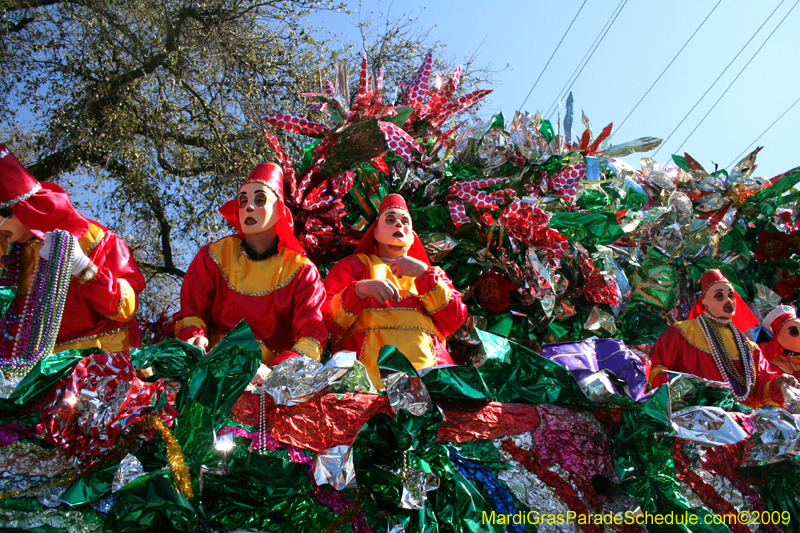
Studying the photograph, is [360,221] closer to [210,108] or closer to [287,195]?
[287,195]

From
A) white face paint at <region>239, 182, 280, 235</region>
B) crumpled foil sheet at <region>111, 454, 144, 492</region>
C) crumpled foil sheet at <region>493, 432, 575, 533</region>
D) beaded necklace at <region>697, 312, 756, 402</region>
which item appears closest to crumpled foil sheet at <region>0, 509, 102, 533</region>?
crumpled foil sheet at <region>111, 454, 144, 492</region>

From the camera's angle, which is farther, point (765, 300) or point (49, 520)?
point (765, 300)

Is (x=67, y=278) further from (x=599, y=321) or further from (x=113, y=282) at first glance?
(x=599, y=321)

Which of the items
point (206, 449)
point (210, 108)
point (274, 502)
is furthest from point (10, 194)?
point (210, 108)

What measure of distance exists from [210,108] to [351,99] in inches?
102

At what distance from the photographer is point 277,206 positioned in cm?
271

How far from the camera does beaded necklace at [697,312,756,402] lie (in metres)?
3.22

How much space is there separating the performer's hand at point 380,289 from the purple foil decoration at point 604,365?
57 cm

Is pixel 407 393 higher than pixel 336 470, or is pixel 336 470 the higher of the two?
pixel 407 393

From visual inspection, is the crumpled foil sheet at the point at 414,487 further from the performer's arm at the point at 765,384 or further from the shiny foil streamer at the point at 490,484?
the performer's arm at the point at 765,384

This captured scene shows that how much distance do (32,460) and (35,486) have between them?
64 millimetres

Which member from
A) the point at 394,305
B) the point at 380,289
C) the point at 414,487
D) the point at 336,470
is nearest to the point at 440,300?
the point at 394,305

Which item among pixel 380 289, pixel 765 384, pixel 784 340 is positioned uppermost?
pixel 380 289

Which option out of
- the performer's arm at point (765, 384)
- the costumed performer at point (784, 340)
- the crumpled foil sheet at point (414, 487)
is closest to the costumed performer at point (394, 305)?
the crumpled foil sheet at point (414, 487)
